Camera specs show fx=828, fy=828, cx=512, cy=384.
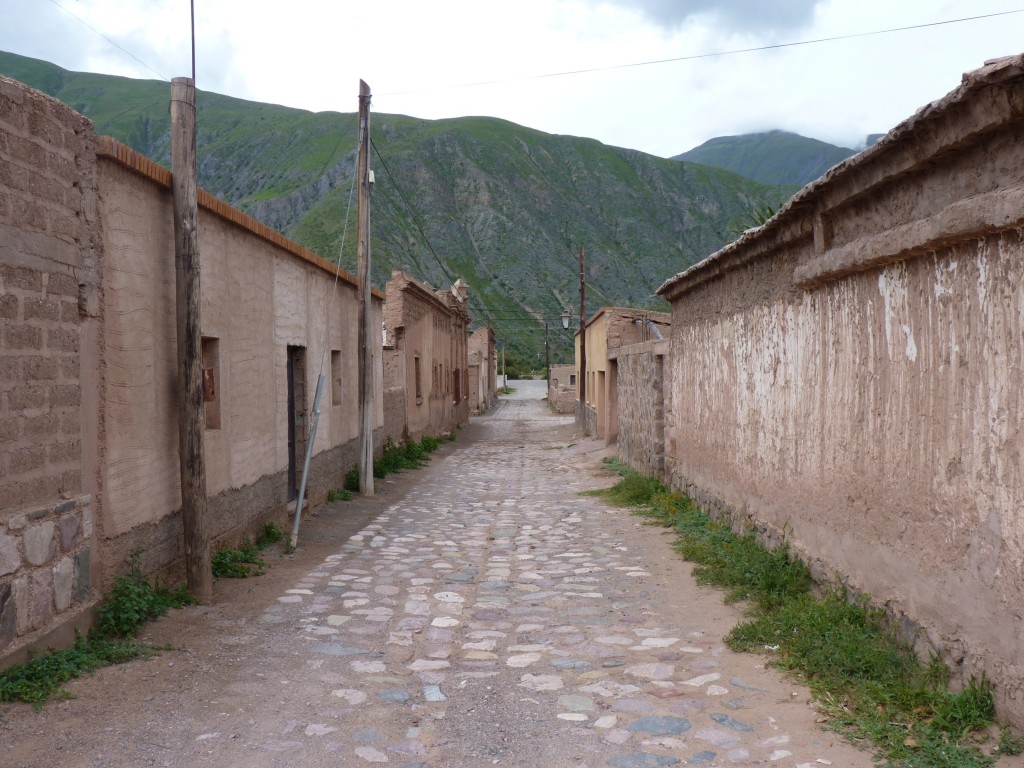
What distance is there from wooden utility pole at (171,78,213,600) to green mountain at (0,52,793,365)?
62396 mm

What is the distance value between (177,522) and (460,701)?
2.92m

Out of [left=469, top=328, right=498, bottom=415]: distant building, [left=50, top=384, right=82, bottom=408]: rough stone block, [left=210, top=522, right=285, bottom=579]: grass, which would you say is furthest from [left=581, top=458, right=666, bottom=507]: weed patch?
[left=469, top=328, right=498, bottom=415]: distant building

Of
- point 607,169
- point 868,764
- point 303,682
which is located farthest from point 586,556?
point 607,169

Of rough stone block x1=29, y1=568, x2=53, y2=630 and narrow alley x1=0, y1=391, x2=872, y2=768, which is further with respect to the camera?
rough stone block x1=29, y1=568, x2=53, y2=630

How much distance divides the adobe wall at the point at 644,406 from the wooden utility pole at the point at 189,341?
712 cm

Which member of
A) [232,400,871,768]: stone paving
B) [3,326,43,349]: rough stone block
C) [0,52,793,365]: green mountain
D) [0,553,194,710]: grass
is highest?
[0,52,793,365]: green mountain

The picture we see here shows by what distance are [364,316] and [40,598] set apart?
8337 millimetres

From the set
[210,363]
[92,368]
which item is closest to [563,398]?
[210,363]

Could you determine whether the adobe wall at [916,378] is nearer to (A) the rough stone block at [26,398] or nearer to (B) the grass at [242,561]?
(B) the grass at [242,561]

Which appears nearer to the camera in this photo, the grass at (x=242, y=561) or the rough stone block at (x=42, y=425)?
the rough stone block at (x=42, y=425)

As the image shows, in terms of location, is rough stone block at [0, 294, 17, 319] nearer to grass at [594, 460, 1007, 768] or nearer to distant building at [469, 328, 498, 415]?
grass at [594, 460, 1007, 768]

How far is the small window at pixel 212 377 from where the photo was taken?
6927 mm

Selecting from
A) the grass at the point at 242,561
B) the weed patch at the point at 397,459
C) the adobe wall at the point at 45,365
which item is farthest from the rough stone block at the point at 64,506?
the weed patch at the point at 397,459

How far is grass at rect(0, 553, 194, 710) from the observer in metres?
3.96
